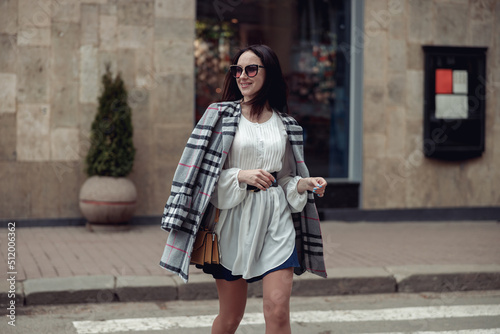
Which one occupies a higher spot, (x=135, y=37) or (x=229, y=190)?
(x=135, y=37)

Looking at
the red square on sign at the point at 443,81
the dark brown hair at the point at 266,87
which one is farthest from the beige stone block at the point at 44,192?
the dark brown hair at the point at 266,87

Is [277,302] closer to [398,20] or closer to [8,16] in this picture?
[8,16]

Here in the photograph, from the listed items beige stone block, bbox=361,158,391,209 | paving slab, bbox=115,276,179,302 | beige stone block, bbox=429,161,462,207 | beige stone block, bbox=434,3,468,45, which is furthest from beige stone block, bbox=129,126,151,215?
beige stone block, bbox=434,3,468,45

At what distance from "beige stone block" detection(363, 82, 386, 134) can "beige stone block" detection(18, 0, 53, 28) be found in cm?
467

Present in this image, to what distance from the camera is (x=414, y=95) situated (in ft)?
36.3

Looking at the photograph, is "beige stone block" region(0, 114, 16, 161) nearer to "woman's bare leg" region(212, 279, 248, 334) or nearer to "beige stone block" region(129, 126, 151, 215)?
"beige stone block" region(129, 126, 151, 215)

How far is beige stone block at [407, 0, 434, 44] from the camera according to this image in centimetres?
1099

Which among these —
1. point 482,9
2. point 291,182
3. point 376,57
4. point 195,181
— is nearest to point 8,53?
point 376,57

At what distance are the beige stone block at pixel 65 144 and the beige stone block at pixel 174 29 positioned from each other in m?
1.75

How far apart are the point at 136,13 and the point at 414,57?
167 inches

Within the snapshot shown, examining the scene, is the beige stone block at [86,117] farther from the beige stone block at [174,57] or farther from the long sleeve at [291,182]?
the long sleeve at [291,182]

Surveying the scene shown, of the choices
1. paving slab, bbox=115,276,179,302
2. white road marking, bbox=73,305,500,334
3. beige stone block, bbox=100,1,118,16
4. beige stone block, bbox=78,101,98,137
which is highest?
beige stone block, bbox=100,1,118,16

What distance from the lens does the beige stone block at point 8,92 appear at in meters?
9.50

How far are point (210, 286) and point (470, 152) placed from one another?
6284 millimetres
